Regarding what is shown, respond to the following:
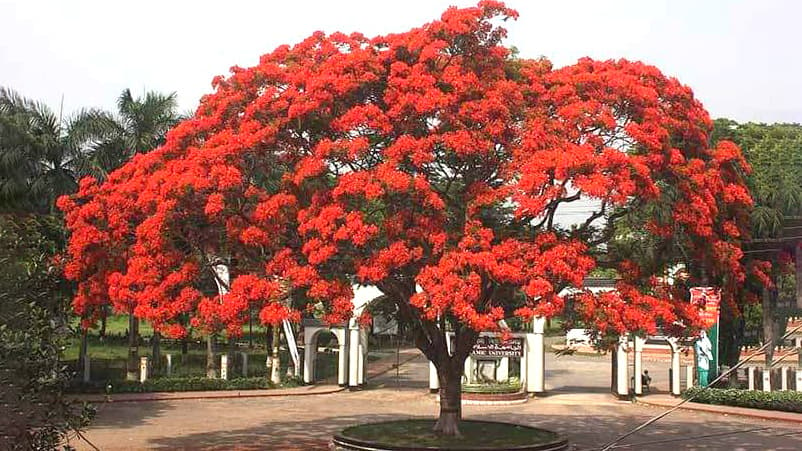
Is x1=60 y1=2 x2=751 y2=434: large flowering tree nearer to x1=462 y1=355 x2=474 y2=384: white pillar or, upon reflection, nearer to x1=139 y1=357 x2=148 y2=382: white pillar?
x1=139 y1=357 x2=148 y2=382: white pillar

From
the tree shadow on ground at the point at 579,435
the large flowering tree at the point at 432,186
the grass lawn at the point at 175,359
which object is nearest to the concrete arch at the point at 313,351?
the grass lawn at the point at 175,359

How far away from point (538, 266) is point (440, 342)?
4118 millimetres

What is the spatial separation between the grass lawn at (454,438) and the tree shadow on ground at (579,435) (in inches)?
51.0

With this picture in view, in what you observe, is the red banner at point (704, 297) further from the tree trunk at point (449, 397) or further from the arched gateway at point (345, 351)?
the arched gateway at point (345, 351)

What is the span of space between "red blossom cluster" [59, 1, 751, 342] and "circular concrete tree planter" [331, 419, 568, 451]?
2933mm

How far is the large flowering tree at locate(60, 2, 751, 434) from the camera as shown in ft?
Result: 46.2

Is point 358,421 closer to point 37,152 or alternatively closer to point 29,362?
point 37,152

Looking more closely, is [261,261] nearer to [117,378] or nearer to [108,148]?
[108,148]

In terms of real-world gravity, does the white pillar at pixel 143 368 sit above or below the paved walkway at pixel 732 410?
above

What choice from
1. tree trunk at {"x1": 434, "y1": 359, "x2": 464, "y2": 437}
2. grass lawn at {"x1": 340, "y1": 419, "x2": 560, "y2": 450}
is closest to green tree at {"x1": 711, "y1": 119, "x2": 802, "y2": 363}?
grass lawn at {"x1": 340, "y1": 419, "x2": 560, "y2": 450}

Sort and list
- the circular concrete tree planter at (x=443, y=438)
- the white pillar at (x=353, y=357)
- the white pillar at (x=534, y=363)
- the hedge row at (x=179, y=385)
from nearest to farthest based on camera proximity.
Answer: the circular concrete tree planter at (x=443, y=438)
the hedge row at (x=179, y=385)
the white pillar at (x=534, y=363)
the white pillar at (x=353, y=357)

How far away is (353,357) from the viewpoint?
3219cm

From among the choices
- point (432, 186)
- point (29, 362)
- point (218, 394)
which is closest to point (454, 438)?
point (432, 186)

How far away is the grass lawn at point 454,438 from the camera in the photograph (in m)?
16.7
